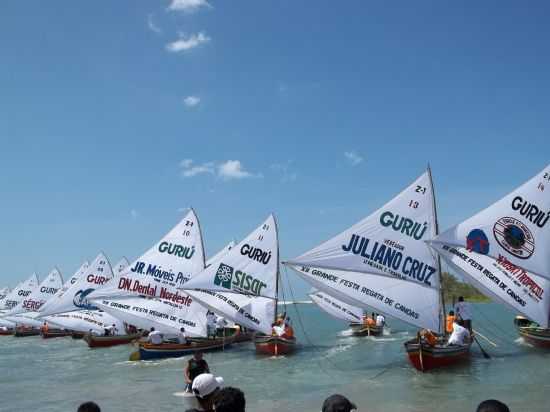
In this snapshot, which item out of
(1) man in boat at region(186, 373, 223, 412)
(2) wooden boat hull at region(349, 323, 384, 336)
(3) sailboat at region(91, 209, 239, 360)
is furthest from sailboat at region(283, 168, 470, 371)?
(2) wooden boat hull at region(349, 323, 384, 336)

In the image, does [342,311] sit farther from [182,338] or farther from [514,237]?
[514,237]

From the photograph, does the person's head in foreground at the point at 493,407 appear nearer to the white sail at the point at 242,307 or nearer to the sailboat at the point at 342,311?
the white sail at the point at 242,307

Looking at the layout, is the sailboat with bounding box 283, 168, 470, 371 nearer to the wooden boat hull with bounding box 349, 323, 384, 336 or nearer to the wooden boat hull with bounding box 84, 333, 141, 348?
the wooden boat hull with bounding box 84, 333, 141, 348

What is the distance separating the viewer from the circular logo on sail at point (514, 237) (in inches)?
829

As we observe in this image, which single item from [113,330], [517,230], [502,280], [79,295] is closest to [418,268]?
[502,280]

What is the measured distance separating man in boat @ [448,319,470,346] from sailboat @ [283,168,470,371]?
27 cm

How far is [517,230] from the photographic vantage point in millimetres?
21469

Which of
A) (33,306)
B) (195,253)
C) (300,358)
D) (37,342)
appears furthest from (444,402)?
(33,306)

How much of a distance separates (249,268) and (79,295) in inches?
642

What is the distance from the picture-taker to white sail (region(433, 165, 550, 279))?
2098 centimetres

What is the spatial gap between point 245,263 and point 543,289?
1549 centimetres

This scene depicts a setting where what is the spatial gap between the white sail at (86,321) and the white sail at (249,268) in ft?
50.5

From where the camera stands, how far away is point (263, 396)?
18891 mm

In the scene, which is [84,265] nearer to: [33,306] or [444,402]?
[33,306]
